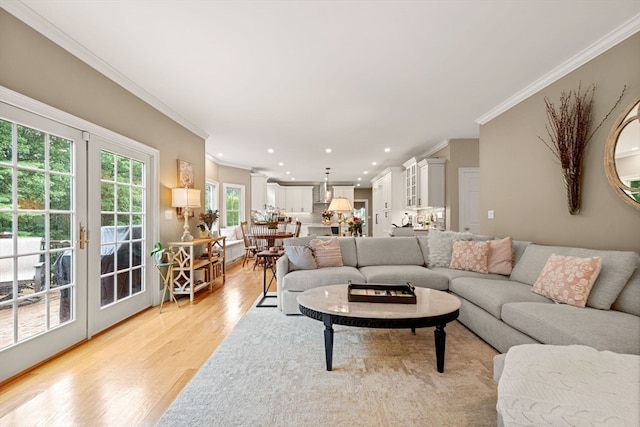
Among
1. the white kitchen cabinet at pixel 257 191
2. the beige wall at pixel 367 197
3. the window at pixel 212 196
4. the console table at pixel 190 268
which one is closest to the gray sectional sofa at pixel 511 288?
the console table at pixel 190 268

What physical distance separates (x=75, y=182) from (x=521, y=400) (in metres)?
3.43

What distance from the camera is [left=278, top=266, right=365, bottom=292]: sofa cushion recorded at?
10.7ft

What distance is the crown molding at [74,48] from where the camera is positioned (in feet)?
6.72

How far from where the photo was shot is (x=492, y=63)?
9.27ft

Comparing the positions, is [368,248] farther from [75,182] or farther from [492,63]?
[75,182]

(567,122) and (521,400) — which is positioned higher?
(567,122)

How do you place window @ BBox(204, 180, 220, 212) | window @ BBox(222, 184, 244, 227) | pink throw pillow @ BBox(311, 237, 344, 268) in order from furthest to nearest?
1. window @ BBox(222, 184, 244, 227)
2. window @ BBox(204, 180, 220, 212)
3. pink throw pillow @ BBox(311, 237, 344, 268)

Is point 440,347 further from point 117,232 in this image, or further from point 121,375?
point 117,232

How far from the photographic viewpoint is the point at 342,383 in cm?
199

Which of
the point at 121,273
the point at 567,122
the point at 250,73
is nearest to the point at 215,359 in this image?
the point at 121,273

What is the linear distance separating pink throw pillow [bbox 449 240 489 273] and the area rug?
0.86m

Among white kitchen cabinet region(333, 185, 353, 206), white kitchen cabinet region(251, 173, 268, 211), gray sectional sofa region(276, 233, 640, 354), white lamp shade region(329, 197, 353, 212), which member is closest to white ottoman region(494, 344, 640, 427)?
gray sectional sofa region(276, 233, 640, 354)

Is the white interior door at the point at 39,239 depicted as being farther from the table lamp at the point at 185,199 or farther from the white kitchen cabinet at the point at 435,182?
the white kitchen cabinet at the point at 435,182

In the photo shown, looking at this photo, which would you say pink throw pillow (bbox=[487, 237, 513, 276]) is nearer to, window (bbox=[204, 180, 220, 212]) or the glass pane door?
the glass pane door
